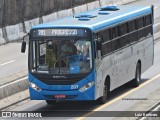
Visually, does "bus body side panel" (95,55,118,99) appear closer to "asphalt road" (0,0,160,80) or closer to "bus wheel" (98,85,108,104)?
"bus wheel" (98,85,108,104)

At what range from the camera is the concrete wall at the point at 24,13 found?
38.7m

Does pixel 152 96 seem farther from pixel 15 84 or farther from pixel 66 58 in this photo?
pixel 15 84

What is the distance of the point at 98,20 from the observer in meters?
21.3

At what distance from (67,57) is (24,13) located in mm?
21854

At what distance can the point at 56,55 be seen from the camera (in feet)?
65.1

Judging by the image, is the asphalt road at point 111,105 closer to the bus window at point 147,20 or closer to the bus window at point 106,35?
the bus window at point 106,35

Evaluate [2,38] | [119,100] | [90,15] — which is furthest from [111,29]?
[2,38]

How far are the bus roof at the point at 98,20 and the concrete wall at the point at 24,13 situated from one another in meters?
14.3

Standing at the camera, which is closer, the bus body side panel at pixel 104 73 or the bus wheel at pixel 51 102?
the bus body side panel at pixel 104 73

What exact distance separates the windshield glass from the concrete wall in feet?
59.5

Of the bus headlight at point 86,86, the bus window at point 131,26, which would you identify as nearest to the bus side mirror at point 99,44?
the bus headlight at point 86,86

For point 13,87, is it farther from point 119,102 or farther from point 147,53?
point 147,53

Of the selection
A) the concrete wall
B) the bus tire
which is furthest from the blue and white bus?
the concrete wall

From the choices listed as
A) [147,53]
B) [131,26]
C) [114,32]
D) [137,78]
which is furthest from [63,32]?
[147,53]
